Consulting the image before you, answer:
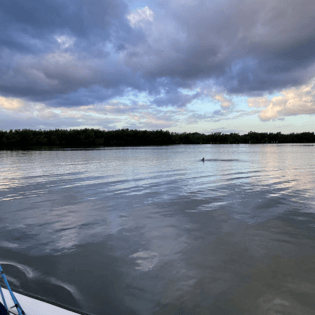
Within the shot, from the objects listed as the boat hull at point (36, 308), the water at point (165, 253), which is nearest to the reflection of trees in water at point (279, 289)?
the water at point (165, 253)

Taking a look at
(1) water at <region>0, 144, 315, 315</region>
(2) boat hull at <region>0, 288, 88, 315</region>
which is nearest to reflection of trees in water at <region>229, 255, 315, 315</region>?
(1) water at <region>0, 144, 315, 315</region>

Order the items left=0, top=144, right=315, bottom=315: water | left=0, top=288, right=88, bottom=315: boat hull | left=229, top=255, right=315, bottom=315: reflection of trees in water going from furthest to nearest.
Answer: left=0, top=144, right=315, bottom=315: water
left=229, top=255, right=315, bottom=315: reflection of trees in water
left=0, top=288, right=88, bottom=315: boat hull

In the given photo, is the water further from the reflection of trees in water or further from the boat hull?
the boat hull

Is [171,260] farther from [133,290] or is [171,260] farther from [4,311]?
[4,311]

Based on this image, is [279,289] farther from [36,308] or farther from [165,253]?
[36,308]

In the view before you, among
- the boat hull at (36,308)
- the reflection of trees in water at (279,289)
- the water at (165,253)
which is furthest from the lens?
the water at (165,253)

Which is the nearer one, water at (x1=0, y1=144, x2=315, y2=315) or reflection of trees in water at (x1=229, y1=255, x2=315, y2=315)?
reflection of trees in water at (x1=229, y1=255, x2=315, y2=315)

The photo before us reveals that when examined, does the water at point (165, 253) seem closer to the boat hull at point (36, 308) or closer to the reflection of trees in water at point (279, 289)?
the reflection of trees in water at point (279, 289)

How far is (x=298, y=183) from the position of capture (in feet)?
69.4

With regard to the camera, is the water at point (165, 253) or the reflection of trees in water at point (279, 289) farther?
the water at point (165, 253)

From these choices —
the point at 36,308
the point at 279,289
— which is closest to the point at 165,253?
the point at 279,289

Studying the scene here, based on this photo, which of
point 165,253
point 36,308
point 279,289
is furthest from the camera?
point 165,253

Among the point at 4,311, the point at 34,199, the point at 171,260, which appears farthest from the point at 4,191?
the point at 4,311

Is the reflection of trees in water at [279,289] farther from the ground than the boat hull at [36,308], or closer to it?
closer to it
